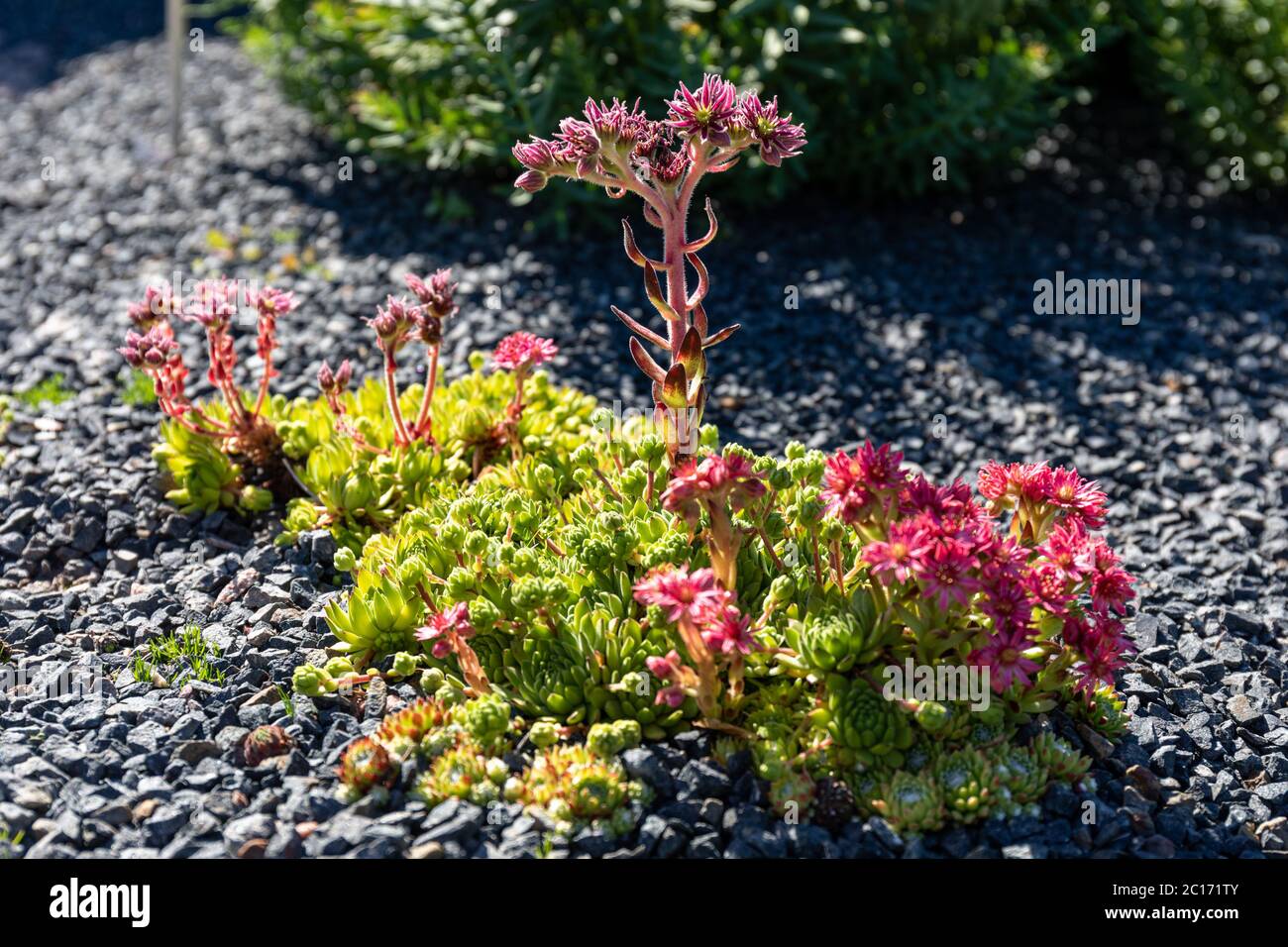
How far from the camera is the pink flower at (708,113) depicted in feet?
9.49

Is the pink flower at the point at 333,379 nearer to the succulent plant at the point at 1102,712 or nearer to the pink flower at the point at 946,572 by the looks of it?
the pink flower at the point at 946,572

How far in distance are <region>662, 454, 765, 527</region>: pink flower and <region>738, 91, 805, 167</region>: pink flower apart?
72cm

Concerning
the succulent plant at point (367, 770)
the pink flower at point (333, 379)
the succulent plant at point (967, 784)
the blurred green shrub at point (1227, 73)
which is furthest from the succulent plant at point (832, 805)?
the blurred green shrub at point (1227, 73)

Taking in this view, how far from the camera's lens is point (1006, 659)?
2.70 metres

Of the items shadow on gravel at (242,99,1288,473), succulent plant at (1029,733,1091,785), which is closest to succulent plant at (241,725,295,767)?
succulent plant at (1029,733,1091,785)

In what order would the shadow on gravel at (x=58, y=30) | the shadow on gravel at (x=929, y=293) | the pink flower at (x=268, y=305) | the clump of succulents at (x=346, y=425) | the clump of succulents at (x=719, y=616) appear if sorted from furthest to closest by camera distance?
the shadow on gravel at (x=58, y=30) → the shadow on gravel at (x=929, y=293) → the pink flower at (x=268, y=305) → the clump of succulents at (x=346, y=425) → the clump of succulents at (x=719, y=616)

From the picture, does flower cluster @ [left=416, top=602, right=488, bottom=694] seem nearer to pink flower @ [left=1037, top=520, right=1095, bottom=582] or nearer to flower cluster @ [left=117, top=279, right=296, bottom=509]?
flower cluster @ [left=117, top=279, right=296, bottom=509]

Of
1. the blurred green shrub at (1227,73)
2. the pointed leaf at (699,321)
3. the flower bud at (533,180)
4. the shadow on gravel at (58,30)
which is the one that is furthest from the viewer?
the shadow on gravel at (58,30)

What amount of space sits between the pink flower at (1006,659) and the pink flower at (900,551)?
24 centimetres

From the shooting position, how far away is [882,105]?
6.07 metres

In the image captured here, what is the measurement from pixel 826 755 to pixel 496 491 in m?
1.24

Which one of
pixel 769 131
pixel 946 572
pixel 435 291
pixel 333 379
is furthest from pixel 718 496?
pixel 333 379
